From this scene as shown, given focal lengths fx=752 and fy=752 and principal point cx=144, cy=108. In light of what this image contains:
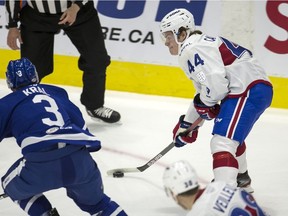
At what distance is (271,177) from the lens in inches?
152

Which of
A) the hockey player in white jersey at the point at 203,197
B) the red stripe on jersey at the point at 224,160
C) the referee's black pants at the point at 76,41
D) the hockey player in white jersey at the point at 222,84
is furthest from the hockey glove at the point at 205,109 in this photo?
the referee's black pants at the point at 76,41

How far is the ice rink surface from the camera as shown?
352 cm

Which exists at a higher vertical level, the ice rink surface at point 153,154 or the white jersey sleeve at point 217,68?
the white jersey sleeve at point 217,68

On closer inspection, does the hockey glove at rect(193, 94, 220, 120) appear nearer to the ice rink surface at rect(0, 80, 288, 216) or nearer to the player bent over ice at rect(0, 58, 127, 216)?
the ice rink surface at rect(0, 80, 288, 216)

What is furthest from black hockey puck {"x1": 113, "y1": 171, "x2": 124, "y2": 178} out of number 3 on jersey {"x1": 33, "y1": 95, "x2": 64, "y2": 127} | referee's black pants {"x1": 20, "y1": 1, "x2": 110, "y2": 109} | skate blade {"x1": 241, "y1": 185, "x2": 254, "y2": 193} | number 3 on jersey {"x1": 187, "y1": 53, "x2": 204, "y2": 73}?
number 3 on jersey {"x1": 33, "y1": 95, "x2": 64, "y2": 127}

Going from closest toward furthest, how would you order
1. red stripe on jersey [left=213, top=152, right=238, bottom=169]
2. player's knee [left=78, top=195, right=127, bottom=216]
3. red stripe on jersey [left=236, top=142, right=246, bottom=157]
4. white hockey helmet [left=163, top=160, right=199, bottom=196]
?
white hockey helmet [left=163, top=160, right=199, bottom=196] → player's knee [left=78, top=195, right=127, bottom=216] → red stripe on jersey [left=213, top=152, right=238, bottom=169] → red stripe on jersey [left=236, top=142, right=246, bottom=157]

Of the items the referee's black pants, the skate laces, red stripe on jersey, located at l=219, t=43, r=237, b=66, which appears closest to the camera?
red stripe on jersey, located at l=219, t=43, r=237, b=66

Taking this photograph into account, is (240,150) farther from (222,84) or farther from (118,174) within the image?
(118,174)

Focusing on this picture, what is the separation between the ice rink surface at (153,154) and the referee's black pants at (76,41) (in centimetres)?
35

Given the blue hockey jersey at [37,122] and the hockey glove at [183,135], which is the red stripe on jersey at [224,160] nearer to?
the hockey glove at [183,135]

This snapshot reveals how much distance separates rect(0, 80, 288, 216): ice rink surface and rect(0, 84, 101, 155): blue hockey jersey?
0.69 metres

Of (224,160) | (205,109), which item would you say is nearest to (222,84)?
(205,109)

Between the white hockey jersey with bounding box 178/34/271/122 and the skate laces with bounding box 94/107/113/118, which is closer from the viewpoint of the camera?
the white hockey jersey with bounding box 178/34/271/122

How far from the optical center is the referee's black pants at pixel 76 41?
4.56 meters
